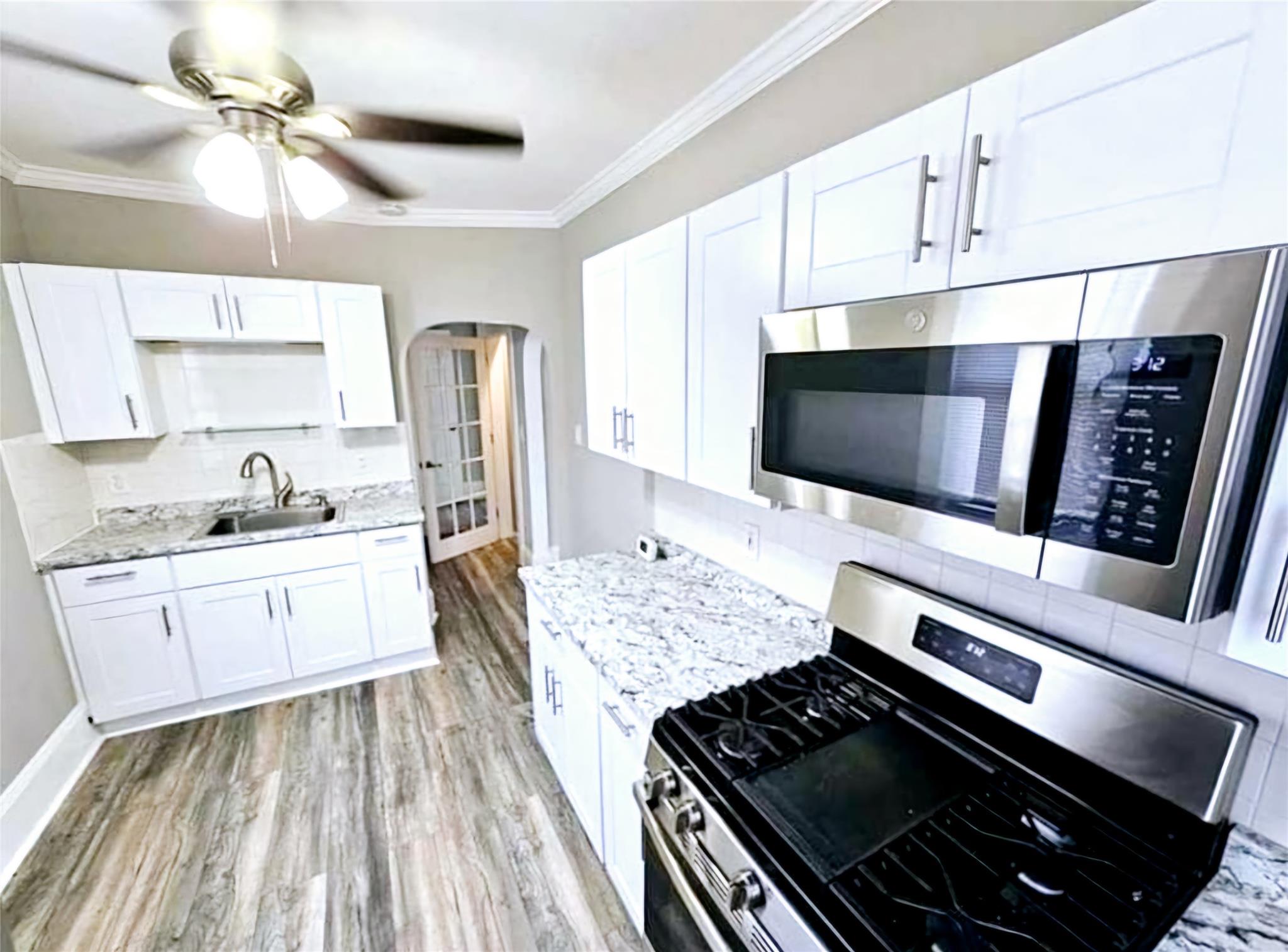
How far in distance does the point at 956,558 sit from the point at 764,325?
733 mm

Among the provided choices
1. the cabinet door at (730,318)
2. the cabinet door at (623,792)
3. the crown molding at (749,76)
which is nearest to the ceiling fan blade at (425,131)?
the cabinet door at (730,318)

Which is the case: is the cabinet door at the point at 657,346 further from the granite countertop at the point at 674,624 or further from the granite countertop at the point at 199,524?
the granite countertop at the point at 199,524

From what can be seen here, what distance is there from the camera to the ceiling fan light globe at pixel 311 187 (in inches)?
63.9

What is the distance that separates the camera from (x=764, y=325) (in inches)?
47.3

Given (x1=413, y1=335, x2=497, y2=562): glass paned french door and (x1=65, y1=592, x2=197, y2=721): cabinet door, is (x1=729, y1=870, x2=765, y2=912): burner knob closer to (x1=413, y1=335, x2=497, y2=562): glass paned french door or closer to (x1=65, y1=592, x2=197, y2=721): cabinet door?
(x1=65, y1=592, x2=197, y2=721): cabinet door

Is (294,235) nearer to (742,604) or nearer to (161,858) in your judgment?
(161,858)

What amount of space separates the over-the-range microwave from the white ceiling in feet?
3.82

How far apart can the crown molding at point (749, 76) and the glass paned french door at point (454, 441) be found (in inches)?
97.1

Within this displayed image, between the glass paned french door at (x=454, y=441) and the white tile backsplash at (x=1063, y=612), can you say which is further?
the glass paned french door at (x=454, y=441)

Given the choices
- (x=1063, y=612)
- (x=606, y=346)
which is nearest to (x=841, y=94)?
(x=606, y=346)

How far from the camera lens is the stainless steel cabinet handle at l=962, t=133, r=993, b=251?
0.84 meters

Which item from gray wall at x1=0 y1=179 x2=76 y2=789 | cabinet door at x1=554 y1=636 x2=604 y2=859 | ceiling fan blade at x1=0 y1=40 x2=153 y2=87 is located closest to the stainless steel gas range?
cabinet door at x1=554 y1=636 x2=604 y2=859

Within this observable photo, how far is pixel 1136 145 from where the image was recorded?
684 millimetres

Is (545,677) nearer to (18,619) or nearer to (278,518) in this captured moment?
(278,518)
